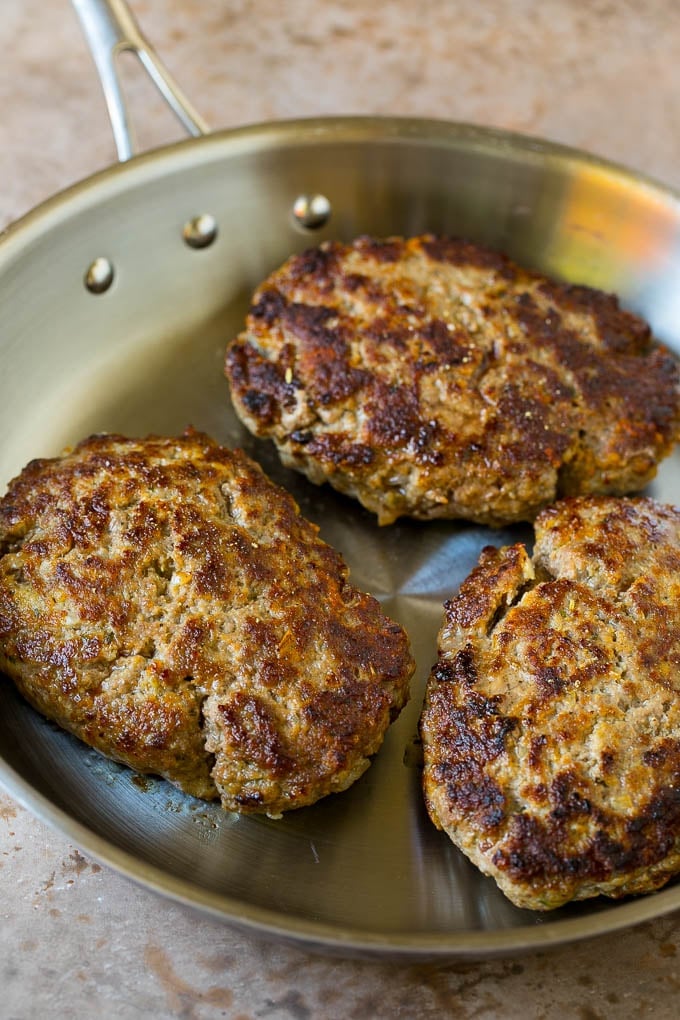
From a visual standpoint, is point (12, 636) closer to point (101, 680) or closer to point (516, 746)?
point (101, 680)

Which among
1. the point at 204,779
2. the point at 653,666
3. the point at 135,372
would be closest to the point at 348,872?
the point at 204,779

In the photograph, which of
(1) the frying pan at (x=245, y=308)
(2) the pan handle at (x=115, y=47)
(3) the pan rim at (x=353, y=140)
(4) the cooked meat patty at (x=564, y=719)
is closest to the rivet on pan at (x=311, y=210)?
(1) the frying pan at (x=245, y=308)

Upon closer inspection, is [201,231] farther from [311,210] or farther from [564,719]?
[564,719]

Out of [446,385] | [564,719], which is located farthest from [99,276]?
[564,719]

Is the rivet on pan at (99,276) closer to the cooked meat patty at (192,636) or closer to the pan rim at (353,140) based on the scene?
the pan rim at (353,140)

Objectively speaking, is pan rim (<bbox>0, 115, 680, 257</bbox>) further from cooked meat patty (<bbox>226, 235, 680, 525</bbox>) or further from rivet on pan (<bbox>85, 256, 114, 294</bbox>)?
cooked meat patty (<bbox>226, 235, 680, 525</bbox>)
